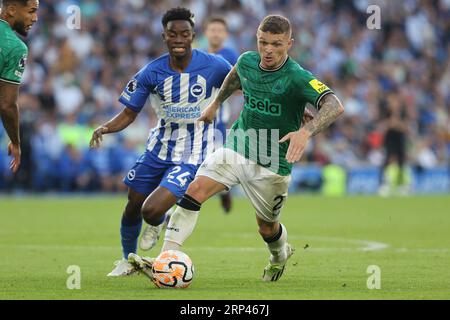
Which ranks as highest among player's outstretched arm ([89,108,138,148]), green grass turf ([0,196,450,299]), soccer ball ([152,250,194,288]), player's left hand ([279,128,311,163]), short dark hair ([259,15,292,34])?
short dark hair ([259,15,292,34])

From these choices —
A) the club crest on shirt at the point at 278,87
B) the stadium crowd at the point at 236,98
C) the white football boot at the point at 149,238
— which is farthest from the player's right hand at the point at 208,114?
the stadium crowd at the point at 236,98

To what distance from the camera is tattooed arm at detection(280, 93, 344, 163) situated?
795cm

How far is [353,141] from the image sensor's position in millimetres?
27734

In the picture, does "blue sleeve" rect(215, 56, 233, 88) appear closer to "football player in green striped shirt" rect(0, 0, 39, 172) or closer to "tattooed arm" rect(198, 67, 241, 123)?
"tattooed arm" rect(198, 67, 241, 123)

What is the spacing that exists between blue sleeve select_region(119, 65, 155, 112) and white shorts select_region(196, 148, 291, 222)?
54.5 inches

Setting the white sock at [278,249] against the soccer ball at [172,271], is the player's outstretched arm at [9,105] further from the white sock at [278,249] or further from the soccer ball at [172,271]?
the white sock at [278,249]

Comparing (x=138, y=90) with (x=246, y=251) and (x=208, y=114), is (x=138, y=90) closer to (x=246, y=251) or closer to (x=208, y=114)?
(x=208, y=114)

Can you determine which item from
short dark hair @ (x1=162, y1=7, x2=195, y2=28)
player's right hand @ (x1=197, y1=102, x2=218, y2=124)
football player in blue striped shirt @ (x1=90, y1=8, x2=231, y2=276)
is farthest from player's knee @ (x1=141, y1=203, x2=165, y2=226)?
short dark hair @ (x1=162, y1=7, x2=195, y2=28)

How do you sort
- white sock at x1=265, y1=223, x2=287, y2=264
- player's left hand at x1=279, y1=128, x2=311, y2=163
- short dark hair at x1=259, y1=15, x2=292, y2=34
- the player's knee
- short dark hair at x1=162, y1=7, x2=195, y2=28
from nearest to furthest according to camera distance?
player's left hand at x1=279, y1=128, x2=311, y2=163, short dark hair at x1=259, y1=15, x2=292, y2=34, white sock at x1=265, y1=223, x2=287, y2=264, the player's knee, short dark hair at x1=162, y1=7, x2=195, y2=28

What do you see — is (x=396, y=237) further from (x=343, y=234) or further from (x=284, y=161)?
(x=284, y=161)

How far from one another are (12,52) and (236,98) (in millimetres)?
15329

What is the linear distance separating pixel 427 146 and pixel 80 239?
15888mm

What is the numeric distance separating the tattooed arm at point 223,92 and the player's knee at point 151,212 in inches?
40.7
